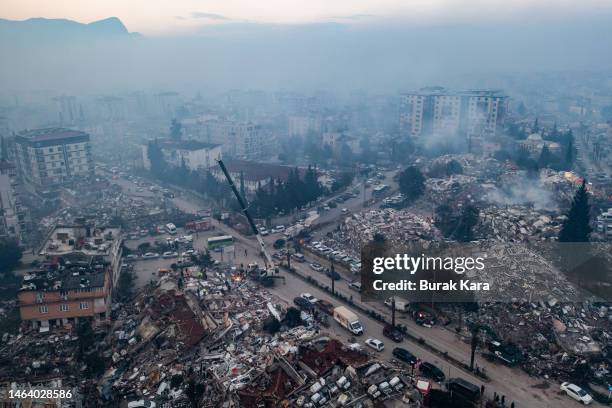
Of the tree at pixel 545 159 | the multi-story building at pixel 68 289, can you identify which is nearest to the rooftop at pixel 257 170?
the multi-story building at pixel 68 289

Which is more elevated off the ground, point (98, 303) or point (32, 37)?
point (32, 37)

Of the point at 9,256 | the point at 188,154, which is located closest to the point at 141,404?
the point at 9,256

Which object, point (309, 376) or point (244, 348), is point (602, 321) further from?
point (244, 348)

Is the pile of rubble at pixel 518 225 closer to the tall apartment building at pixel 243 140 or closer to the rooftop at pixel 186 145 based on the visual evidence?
the rooftop at pixel 186 145

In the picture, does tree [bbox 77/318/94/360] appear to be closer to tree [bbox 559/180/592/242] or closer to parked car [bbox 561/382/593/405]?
parked car [bbox 561/382/593/405]

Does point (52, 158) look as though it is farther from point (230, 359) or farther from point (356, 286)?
point (230, 359)

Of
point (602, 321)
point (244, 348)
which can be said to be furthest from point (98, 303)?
point (602, 321)

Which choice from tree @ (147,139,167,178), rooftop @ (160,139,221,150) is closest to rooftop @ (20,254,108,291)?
tree @ (147,139,167,178)
